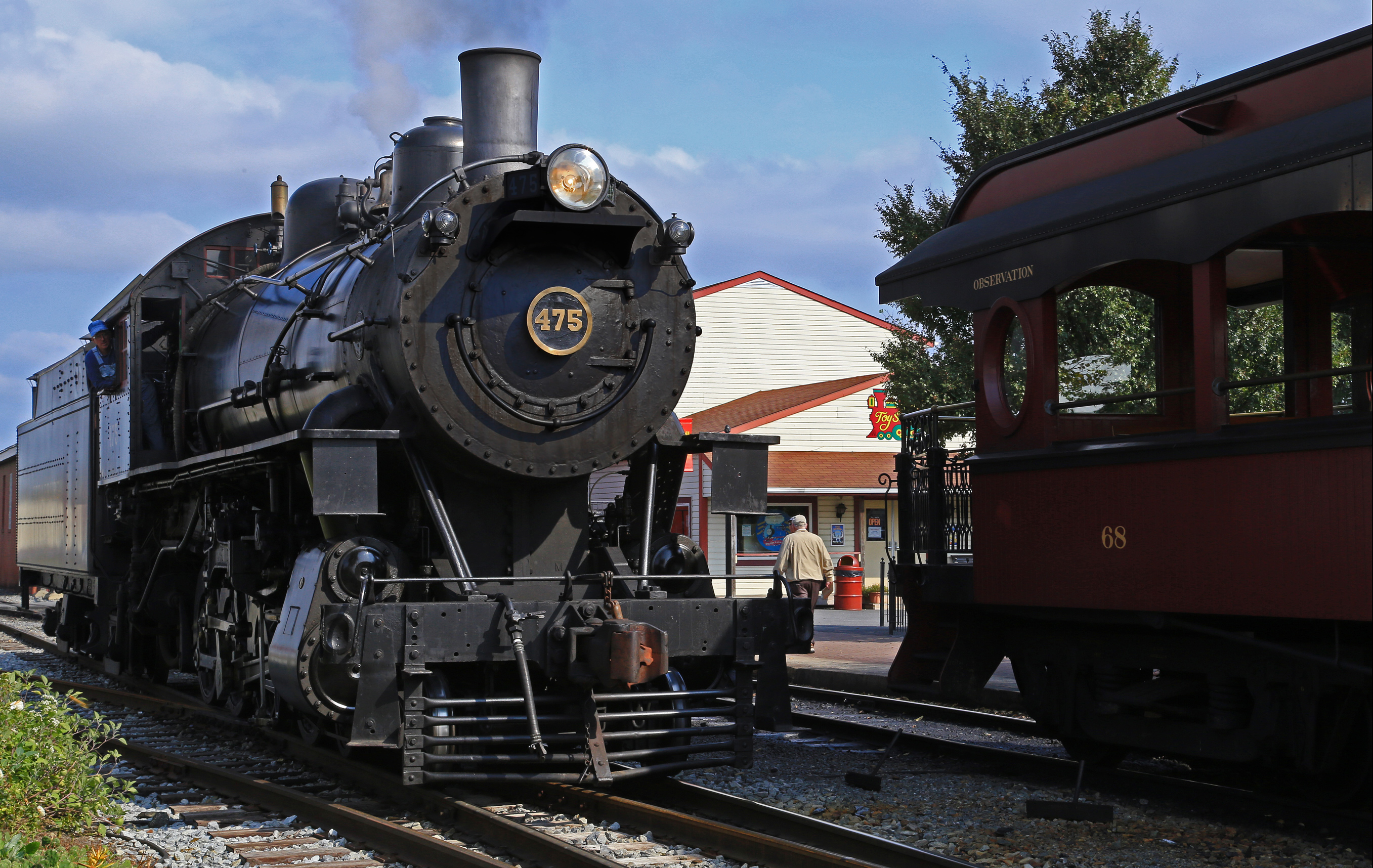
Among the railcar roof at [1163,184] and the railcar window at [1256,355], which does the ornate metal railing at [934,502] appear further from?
the railcar window at [1256,355]

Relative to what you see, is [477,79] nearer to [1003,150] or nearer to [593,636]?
[593,636]

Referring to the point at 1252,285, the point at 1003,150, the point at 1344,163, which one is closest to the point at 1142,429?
the point at 1252,285

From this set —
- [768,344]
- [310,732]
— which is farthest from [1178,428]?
[768,344]

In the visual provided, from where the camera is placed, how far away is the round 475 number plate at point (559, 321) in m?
7.04

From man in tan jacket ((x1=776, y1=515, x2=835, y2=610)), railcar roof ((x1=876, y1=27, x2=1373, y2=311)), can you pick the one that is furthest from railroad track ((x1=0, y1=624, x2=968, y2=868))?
man in tan jacket ((x1=776, y1=515, x2=835, y2=610))

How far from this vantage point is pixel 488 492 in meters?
7.34

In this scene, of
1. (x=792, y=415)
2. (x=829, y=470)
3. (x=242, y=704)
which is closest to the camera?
(x=242, y=704)

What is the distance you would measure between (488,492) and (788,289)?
2317 centimetres

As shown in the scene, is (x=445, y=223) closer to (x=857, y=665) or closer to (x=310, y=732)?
(x=310, y=732)

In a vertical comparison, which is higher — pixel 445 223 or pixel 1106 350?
pixel 445 223

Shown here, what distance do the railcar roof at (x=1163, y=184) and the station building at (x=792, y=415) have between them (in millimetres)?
13196

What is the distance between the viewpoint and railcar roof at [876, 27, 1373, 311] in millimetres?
5379

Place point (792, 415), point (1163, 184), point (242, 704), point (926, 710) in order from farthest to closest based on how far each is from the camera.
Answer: point (792, 415) < point (926, 710) < point (242, 704) < point (1163, 184)

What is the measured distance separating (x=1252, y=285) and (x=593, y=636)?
12.2 ft
